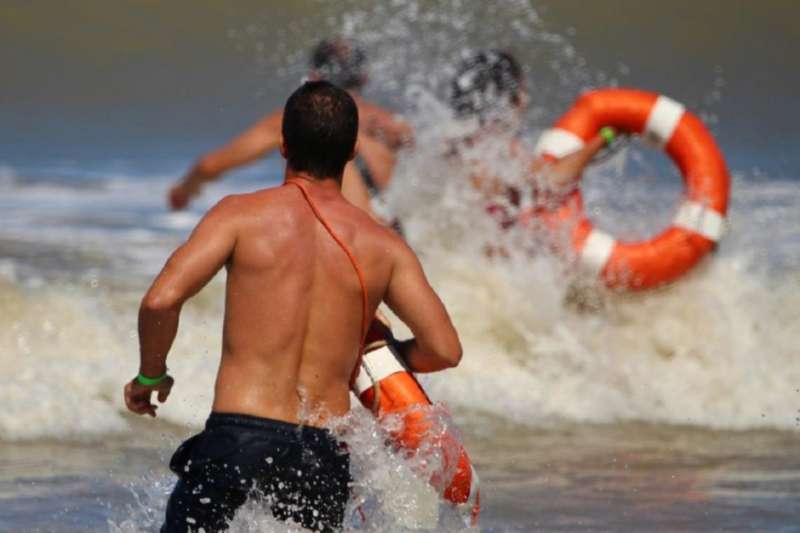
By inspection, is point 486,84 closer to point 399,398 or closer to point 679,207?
point 679,207

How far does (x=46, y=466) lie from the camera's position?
20.0ft

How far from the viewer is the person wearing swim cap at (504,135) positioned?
829cm

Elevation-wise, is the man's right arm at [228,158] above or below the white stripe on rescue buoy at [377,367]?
below

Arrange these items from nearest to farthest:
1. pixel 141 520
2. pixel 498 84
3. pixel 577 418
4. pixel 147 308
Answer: pixel 147 308 < pixel 141 520 < pixel 577 418 < pixel 498 84

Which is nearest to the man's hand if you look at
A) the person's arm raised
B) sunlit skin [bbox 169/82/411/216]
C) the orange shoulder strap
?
the orange shoulder strap

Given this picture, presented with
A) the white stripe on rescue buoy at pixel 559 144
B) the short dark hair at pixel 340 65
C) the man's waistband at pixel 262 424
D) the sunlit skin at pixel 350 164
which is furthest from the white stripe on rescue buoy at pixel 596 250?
the man's waistband at pixel 262 424

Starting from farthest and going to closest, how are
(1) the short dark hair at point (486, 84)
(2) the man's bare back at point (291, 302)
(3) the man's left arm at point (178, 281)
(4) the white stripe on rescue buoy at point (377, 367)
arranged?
(1) the short dark hair at point (486, 84)
(4) the white stripe on rescue buoy at point (377, 367)
(2) the man's bare back at point (291, 302)
(3) the man's left arm at point (178, 281)

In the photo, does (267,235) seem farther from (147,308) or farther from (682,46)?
(682,46)

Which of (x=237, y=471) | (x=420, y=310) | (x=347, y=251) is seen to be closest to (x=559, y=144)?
(x=420, y=310)

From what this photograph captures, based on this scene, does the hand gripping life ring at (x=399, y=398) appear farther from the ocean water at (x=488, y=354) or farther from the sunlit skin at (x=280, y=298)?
the sunlit skin at (x=280, y=298)

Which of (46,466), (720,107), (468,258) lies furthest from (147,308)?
(720,107)

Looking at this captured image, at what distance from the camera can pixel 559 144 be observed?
8719 mm

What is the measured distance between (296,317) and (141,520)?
1.84 m

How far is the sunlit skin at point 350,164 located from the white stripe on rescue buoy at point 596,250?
1217 millimetres
